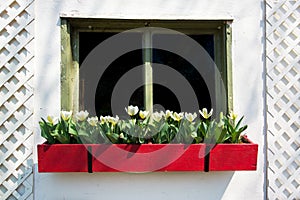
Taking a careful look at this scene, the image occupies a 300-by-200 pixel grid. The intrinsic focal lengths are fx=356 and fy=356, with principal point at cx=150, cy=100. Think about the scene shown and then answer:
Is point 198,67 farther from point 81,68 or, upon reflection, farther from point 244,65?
→ point 81,68

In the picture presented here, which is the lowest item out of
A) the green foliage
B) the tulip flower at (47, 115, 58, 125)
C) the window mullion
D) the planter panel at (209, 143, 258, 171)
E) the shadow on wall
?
the shadow on wall

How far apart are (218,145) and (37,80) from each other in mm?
1026

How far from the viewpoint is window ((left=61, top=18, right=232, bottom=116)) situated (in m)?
2.02

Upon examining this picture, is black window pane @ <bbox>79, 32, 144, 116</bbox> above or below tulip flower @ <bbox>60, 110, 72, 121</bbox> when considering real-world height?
above

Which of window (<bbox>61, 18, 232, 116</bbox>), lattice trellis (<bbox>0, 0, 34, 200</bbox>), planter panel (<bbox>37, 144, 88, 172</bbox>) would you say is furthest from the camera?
→ window (<bbox>61, 18, 232, 116</bbox>)

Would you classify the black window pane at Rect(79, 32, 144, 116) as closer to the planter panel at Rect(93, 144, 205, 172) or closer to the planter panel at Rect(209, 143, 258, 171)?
the planter panel at Rect(93, 144, 205, 172)

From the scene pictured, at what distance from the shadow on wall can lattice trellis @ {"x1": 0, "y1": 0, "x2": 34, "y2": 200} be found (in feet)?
0.36

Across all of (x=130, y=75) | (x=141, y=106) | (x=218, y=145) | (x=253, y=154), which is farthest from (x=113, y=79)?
(x=253, y=154)

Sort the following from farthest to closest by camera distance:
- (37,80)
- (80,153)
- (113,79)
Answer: (113,79) → (37,80) → (80,153)

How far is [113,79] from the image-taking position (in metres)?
2.08

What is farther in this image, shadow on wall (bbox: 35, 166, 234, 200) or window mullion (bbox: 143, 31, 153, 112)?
window mullion (bbox: 143, 31, 153, 112)

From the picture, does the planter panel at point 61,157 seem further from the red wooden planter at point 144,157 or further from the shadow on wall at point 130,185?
the shadow on wall at point 130,185

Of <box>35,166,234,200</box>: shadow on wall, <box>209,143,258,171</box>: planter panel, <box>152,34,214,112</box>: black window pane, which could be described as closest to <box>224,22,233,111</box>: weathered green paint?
<box>152,34,214,112</box>: black window pane

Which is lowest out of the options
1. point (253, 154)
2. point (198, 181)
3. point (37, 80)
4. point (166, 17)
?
point (198, 181)
